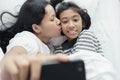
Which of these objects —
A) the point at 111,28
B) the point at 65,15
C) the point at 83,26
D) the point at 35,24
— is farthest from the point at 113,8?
the point at 35,24

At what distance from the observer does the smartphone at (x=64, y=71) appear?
15.7 inches

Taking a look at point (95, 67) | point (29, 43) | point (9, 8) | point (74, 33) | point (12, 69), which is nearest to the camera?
point (12, 69)

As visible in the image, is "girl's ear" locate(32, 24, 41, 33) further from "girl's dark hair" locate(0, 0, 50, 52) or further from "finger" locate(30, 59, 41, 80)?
"finger" locate(30, 59, 41, 80)

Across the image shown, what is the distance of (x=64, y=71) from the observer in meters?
0.41

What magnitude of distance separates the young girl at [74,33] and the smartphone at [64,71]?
772 mm

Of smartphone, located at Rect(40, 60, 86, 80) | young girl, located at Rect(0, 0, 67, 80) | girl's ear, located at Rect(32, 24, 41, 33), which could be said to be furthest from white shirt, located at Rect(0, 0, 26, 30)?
smartphone, located at Rect(40, 60, 86, 80)

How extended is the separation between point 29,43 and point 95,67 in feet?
1.19

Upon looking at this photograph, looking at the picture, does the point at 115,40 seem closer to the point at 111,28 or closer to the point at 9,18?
the point at 111,28

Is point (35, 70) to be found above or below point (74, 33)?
above

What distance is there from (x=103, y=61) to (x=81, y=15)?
16.8 inches

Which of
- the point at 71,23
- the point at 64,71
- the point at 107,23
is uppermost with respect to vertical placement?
the point at 64,71

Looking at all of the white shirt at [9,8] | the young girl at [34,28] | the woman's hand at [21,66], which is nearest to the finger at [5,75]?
the woman's hand at [21,66]

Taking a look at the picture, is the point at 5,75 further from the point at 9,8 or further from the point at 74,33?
the point at 9,8

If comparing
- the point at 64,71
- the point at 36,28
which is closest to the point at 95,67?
the point at 36,28
